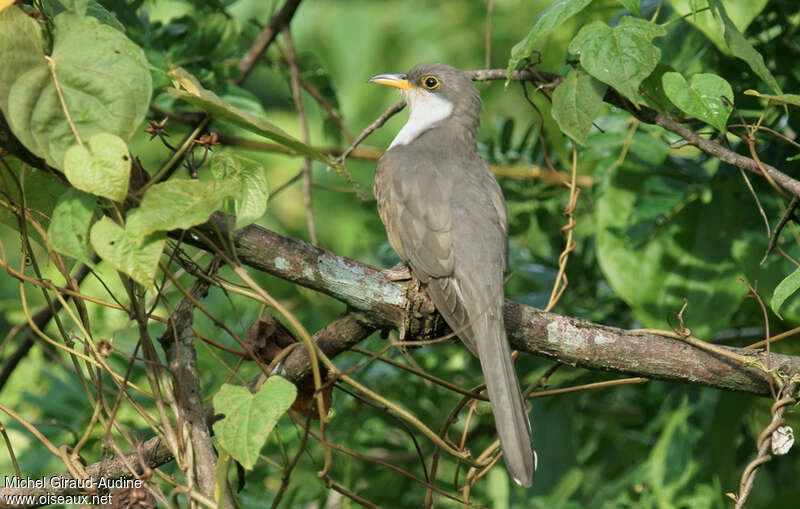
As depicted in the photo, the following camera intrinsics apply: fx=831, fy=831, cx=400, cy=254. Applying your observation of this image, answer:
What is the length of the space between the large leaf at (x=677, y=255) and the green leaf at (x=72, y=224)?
8.30ft

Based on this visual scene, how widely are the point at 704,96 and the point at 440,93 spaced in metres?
1.97

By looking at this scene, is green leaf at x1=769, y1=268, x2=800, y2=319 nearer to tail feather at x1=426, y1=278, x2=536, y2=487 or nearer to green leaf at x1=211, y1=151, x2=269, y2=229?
tail feather at x1=426, y1=278, x2=536, y2=487

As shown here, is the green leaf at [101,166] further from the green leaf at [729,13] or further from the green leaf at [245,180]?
the green leaf at [729,13]

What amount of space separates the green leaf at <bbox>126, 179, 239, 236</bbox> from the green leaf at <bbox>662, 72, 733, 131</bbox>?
5.12 ft

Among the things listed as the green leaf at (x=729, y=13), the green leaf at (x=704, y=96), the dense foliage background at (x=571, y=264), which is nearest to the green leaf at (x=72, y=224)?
the dense foliage background at (x=571, y=264)

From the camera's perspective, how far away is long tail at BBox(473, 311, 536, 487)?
8.85ft

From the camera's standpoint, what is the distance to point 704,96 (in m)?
2.79

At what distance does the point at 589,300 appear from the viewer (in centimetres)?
477

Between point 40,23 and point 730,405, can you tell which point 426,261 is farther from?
point 730,405

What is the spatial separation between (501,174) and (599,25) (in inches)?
81.3

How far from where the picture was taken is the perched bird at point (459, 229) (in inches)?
113

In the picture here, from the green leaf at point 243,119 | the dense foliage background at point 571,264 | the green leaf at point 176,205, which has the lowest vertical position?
the dense foliage background at point 571,264

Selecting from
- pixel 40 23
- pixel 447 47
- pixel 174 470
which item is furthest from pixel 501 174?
pixel 447 47

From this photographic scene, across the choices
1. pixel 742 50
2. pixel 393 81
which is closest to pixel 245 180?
pixel 742 50
